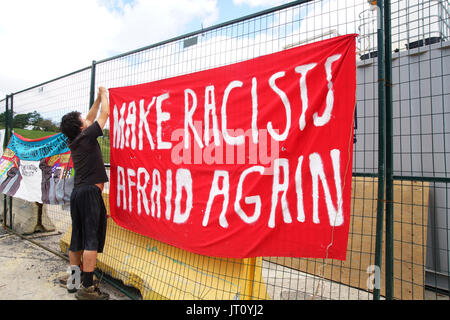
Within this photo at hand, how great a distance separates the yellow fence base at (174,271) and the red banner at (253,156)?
19 centimetres

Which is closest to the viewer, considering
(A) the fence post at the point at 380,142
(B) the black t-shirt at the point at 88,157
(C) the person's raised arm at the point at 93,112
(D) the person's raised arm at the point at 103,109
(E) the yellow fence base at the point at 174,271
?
(A) the fence post at the point at 380,142

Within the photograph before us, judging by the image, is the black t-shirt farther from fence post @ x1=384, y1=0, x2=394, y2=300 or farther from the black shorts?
fence post @ x1=384, y1=0, x2=394, y2=300

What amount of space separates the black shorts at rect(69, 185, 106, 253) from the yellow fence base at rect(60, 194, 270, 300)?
1.43 ft

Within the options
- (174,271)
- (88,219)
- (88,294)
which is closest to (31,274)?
(88,294)

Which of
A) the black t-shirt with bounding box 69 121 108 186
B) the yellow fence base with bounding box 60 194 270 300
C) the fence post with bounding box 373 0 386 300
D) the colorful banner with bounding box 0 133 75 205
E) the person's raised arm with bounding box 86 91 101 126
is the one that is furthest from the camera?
the colorful banner with bounding box 0 133 75 205

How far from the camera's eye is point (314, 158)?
1.92 meters

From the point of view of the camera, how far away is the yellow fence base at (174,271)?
7.72 ft

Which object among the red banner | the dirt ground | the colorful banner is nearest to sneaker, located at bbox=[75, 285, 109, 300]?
the dirt ground

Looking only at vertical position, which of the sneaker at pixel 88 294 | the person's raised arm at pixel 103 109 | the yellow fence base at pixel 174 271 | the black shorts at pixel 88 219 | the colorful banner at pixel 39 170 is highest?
the person's raised arm at pixel 103 109

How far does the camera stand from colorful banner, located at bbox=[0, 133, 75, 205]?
3.86 m

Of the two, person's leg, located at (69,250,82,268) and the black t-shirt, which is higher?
the black t-shirt

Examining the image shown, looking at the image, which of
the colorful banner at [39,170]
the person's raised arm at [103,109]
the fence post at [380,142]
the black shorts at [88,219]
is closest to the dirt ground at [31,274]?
the black shorts at [88,219]

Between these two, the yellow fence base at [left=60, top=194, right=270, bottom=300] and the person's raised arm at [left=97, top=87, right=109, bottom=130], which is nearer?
the yellow fence base at [left=60, top=194, right=270, bottom=300]

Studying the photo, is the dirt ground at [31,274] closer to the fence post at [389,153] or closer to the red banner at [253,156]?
the red banner at [253,156]
